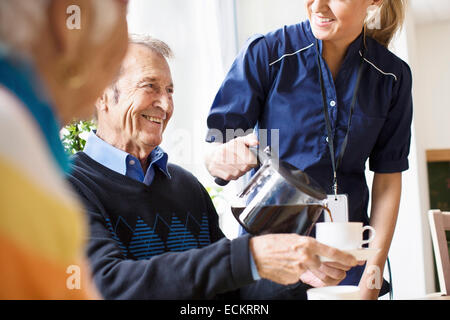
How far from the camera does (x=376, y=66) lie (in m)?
0.97

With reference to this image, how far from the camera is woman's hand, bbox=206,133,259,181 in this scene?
696mm

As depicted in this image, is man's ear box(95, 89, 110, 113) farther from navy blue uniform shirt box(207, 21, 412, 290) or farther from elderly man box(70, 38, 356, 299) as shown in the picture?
navy blue uniform shirt box(207, 21, 412, 290)

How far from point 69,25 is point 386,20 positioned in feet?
2.83

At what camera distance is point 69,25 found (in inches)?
12.0

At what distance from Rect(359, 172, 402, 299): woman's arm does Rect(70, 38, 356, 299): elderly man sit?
0.19 m

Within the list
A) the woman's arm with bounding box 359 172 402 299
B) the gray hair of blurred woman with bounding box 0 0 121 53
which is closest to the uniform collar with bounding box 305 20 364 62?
the woman's arm with bounding box 359 172 402 299

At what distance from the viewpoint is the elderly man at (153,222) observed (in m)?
0.57

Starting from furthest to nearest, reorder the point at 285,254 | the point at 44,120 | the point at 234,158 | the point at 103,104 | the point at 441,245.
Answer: the point at 441,245, the point at 103,104, the point at 234,158, the point at 285,254, the point at 44,120

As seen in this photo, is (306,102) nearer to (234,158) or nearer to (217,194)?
(234,158)

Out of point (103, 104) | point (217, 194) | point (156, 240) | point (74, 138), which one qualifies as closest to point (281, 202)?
point (156, 240)

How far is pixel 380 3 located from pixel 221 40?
62cm

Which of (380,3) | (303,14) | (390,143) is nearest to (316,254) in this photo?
(390,143)

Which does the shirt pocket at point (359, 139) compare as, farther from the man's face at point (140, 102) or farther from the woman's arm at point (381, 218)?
the man's face at point (140, 102)

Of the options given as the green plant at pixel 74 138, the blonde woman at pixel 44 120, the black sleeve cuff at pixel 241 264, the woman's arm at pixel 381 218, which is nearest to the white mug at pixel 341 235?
the black sleeve cuff at pixel 241 264
